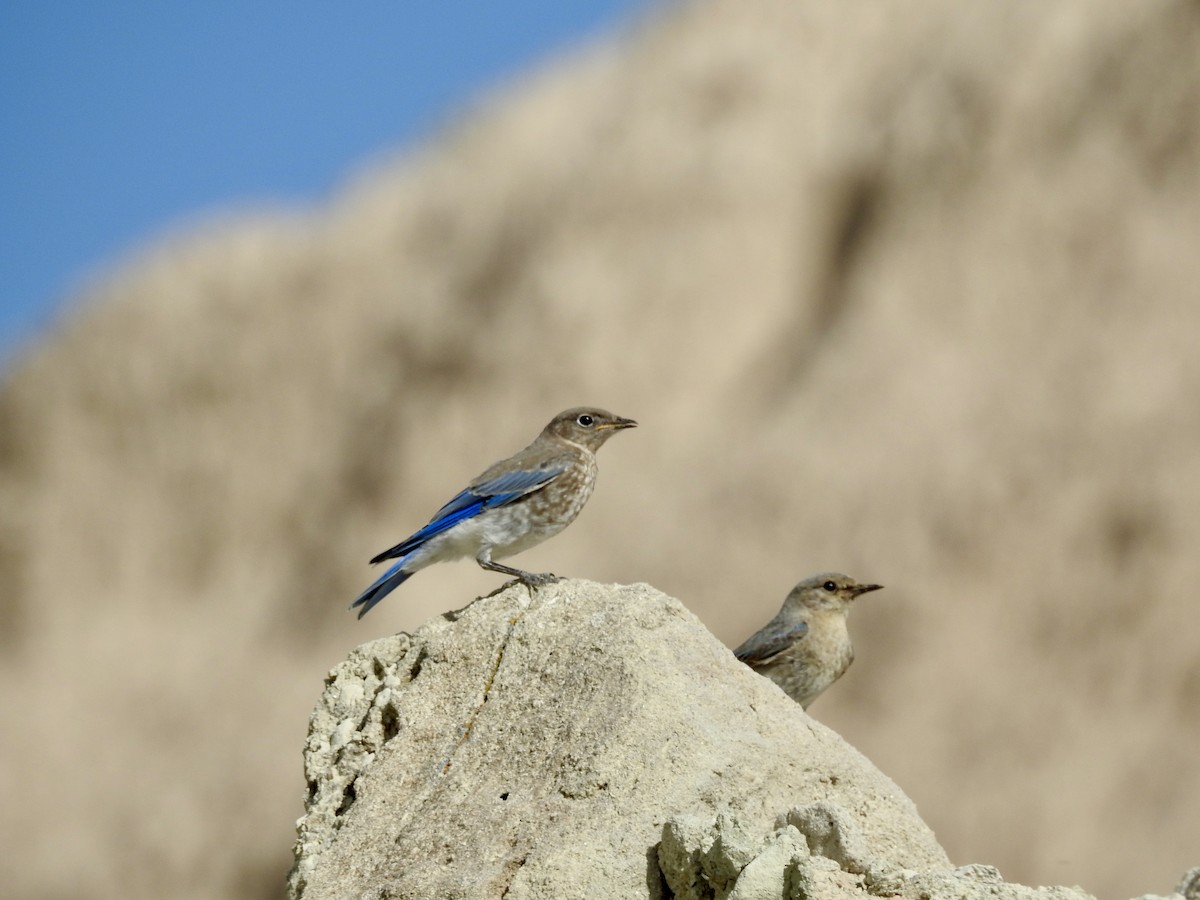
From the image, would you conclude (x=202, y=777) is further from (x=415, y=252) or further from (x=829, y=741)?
(x=829, y=741)

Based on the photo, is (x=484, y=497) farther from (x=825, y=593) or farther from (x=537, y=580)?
(x=825, y=593)

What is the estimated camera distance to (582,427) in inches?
310

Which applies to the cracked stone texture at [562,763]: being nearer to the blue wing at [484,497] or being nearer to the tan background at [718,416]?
the blue wing at [484,497]

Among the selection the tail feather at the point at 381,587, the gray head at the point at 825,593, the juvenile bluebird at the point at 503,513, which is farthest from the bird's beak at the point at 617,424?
the tail feather at the point at 381,587

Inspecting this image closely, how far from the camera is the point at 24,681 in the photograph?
21688 millimetres

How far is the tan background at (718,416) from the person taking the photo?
48.1ft

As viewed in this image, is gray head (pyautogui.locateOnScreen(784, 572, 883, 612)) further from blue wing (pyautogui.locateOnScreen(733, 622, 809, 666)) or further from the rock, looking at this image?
the rock

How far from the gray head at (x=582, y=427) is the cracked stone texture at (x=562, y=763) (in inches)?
86.4

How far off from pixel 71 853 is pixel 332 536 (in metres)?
4.57

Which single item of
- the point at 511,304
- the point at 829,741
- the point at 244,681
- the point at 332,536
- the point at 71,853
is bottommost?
the point at 829,741

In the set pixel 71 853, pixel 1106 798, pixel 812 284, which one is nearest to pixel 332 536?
pixel 71 853

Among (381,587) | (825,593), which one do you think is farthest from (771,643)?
(381,587)

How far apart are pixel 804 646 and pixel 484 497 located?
173 cm

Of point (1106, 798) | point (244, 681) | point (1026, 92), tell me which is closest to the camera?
point (1106, 798)
